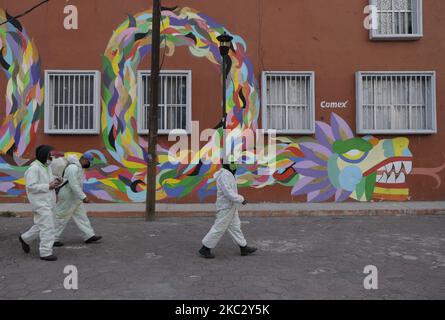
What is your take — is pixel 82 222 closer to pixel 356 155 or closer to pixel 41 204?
pixel 41 204

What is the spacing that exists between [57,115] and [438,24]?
1059 centimetres

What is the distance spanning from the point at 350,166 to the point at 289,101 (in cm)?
240

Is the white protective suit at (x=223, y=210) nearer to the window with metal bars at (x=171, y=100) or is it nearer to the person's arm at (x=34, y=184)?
the person's arm at (x=34, y=184)

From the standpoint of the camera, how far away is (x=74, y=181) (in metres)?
7.23

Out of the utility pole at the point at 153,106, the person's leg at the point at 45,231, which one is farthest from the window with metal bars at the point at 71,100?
the person's leg at the point at 45,231

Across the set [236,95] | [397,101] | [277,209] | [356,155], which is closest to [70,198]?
[277,209]

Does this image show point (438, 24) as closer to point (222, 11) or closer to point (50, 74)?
point (222, 11)

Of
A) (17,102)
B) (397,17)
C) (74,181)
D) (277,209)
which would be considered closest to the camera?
(74,181)

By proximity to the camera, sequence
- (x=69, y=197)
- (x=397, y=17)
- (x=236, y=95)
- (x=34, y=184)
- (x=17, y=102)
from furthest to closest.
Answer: (x=397, y=17)
(x=236, y=95)
(x=17, y=102)
(x=69, y=197)
(x=34, y=184)

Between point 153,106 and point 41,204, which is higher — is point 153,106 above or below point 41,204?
above

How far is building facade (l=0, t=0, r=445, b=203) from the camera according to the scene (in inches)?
473

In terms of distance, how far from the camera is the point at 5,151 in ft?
39.1
